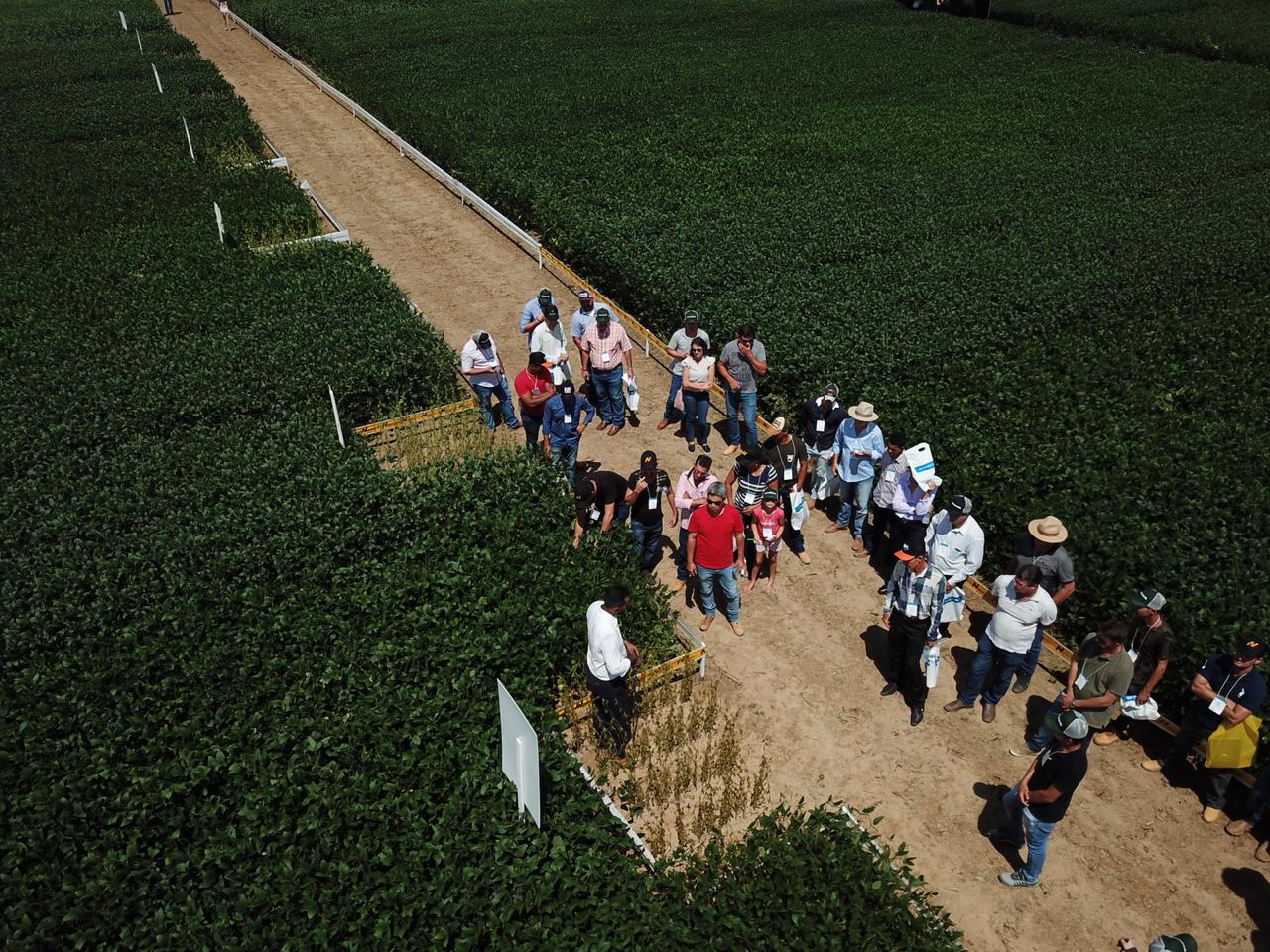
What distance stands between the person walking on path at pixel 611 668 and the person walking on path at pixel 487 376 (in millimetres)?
6401

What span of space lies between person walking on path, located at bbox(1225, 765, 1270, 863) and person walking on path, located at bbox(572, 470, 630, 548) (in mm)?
7461

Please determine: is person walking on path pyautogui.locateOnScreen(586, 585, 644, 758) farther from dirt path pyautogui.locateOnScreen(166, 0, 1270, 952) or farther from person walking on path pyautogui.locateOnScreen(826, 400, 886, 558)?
person walking on path pyautogui.locateOnScreen(826, 400, 886, 558)

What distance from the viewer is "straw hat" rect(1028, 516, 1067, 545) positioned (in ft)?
36.2

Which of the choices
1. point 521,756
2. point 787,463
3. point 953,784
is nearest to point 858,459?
point 787,463

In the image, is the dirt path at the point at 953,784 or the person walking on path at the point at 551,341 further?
the person walking on path at the point at 551,341

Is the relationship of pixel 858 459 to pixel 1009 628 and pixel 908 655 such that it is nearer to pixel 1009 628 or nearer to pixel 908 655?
pixel 908 655

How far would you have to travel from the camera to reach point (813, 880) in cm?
829

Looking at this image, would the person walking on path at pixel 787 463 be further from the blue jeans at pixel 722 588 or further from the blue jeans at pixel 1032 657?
the blue jeans at pixel 1032 657

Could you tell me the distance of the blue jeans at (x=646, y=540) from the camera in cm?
1258

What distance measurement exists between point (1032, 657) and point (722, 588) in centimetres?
367

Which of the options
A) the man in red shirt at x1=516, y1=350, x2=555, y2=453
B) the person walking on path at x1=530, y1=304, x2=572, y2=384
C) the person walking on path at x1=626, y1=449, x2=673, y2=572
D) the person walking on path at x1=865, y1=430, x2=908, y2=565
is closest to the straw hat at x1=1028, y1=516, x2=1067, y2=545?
the person walking on path at x1=865, y1=430, x2=908, y2=565

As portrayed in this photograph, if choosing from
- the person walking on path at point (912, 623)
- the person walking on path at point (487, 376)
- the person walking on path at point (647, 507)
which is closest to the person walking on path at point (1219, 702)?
the person walking on path at point (912, 623)

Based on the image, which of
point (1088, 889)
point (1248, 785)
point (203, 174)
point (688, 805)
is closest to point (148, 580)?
point (688, 805)

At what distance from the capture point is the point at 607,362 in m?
15.4
